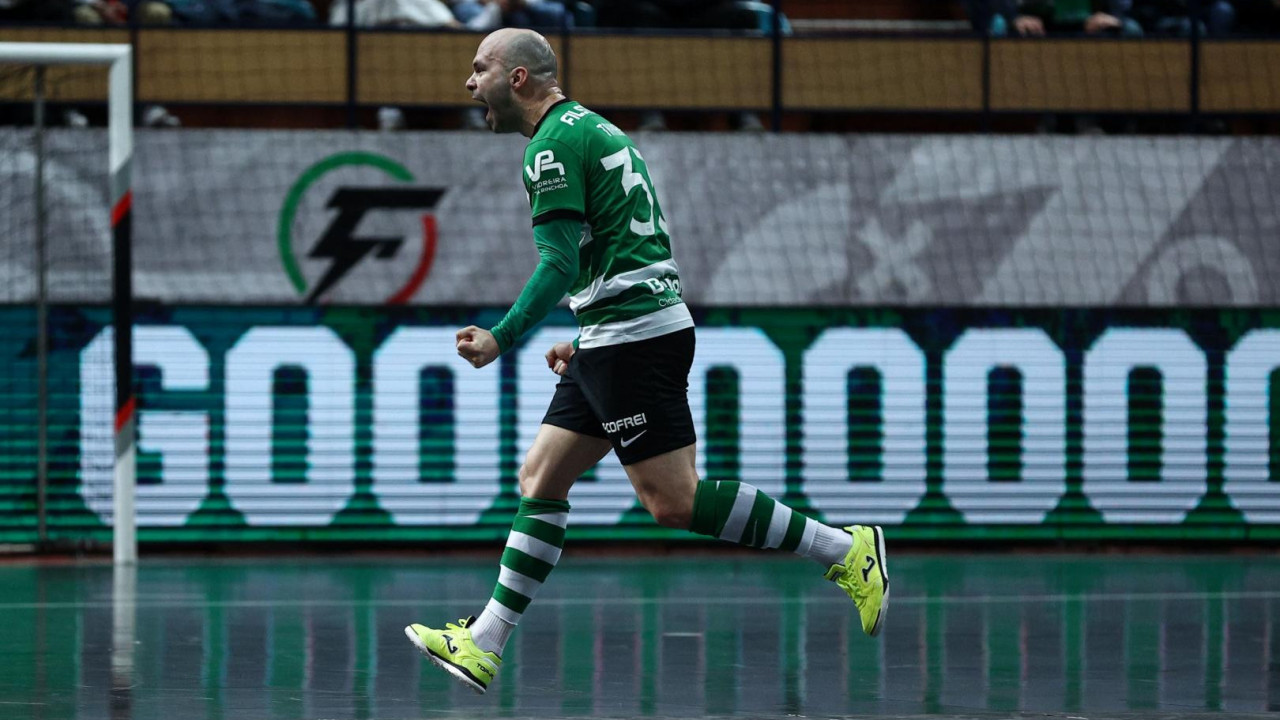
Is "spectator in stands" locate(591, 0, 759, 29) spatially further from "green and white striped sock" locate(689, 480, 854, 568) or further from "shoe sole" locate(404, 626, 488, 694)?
"shoe sole" locate(404, 626, 488, 694)

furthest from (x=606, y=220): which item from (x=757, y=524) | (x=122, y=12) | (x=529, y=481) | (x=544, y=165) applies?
(x=122, y=12)

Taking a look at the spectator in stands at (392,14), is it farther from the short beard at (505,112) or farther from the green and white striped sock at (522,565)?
the green and white striped sock at (522,565)

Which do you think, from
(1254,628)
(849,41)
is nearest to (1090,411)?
(849,41)

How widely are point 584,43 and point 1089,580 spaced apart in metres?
5.11

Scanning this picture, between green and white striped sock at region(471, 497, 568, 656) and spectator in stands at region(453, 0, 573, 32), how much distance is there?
740cm

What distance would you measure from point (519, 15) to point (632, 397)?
7.66 metres

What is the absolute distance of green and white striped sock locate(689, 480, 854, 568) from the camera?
6.48 meters

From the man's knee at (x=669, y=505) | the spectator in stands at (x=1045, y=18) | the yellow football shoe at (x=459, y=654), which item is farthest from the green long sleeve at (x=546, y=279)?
the spectator in stands at (x=1045, y=18)

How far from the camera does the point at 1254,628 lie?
368 inches

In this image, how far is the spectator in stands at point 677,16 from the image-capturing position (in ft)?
44.4

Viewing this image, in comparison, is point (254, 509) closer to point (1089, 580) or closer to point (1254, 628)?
point (1089, 580)

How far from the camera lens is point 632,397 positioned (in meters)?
6.38

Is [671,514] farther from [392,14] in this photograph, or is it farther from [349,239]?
[392,14]

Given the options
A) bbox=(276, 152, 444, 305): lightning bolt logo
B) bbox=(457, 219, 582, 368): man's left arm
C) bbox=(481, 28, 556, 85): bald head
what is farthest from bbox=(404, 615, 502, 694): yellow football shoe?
bbox=(276, 152, 444, 305): lightning bolt logo
